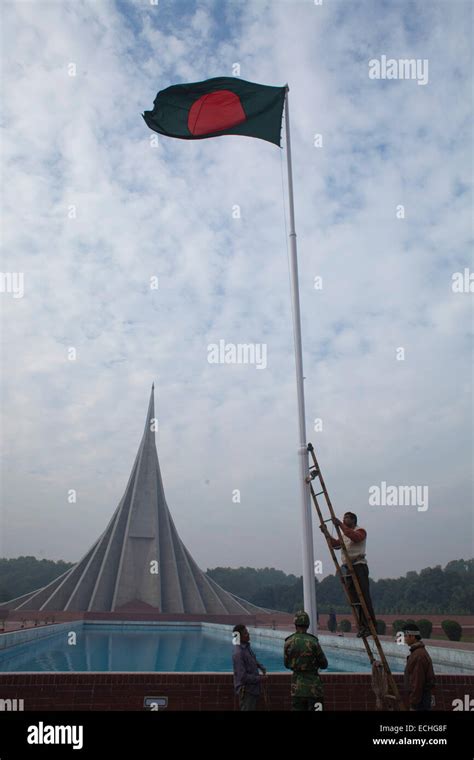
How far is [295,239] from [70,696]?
4.40 metres

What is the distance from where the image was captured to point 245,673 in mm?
4152

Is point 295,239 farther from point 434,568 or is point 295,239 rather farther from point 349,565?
point 434,568

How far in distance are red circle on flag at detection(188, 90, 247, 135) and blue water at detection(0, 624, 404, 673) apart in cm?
745

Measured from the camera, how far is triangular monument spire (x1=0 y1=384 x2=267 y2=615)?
82.4 feet

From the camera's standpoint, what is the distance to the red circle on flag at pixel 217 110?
6250 mm

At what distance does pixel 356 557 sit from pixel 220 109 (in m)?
4.58

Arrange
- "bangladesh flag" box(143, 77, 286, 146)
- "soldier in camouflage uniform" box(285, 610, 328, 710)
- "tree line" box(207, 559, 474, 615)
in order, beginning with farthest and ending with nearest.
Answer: "tree line" box(207, 559, 474, 615), "bangladesh flag" box(143, 77, 286, 146), "soldier in camouflage uniform" box(285, 610, 328, 710)

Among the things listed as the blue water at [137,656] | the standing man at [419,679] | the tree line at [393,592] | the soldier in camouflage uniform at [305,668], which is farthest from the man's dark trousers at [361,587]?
the tree line at [393,592]

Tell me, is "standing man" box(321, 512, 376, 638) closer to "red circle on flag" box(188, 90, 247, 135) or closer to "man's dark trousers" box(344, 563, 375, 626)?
"man's dark trousers" box(344, 563, 375, 626)

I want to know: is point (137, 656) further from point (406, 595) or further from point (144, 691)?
point (406, 595)

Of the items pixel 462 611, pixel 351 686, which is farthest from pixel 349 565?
pixel 462 611

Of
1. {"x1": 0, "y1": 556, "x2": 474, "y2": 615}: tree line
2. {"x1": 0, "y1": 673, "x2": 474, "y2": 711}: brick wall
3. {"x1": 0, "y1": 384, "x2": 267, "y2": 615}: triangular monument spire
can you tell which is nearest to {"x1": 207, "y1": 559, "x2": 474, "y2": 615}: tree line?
{"x1": 0, "y1": 556, "x2": 474, "y2": 615}: tree line

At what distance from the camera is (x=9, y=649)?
11500mm
